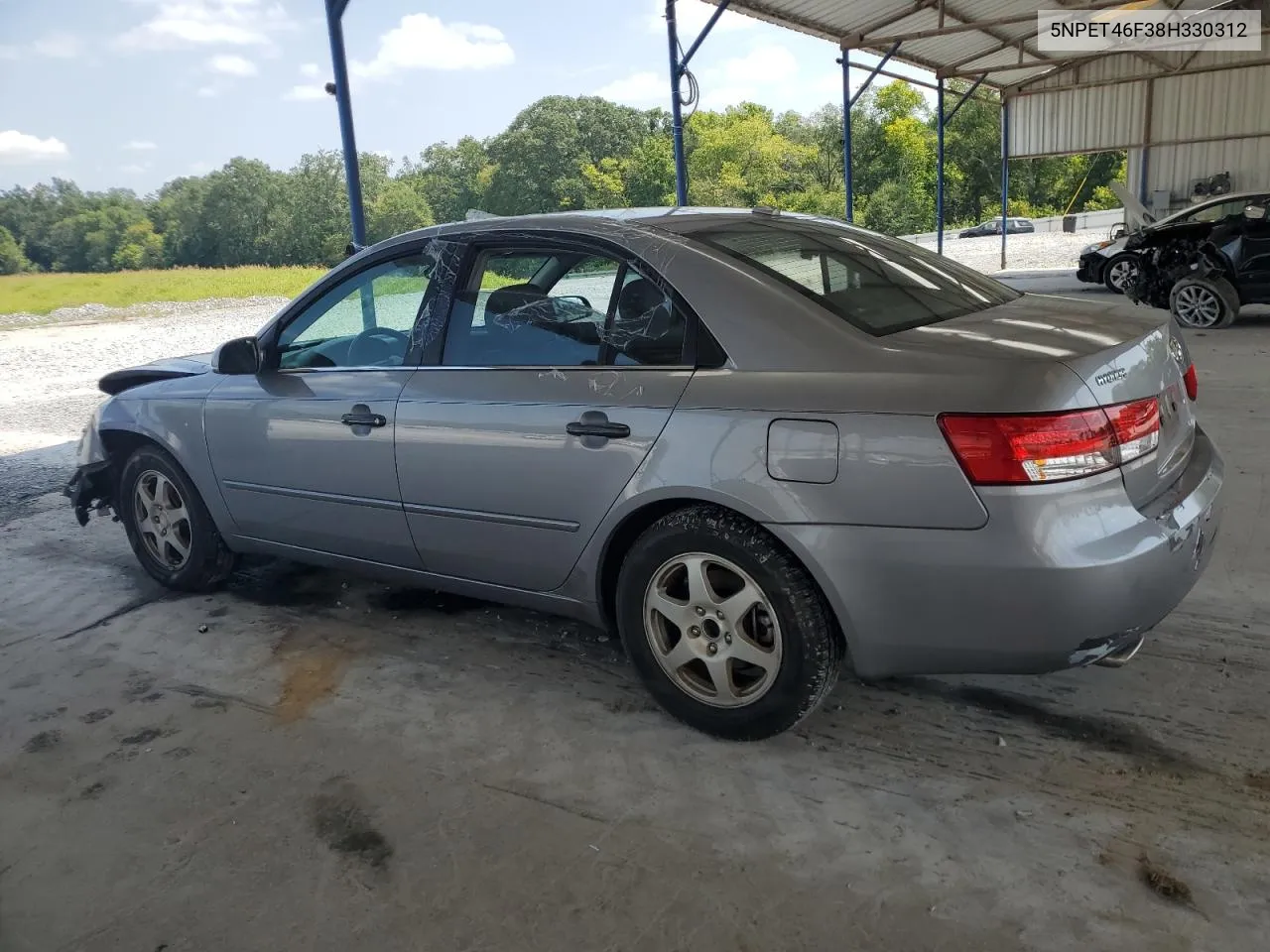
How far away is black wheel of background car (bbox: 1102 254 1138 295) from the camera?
14109 mm

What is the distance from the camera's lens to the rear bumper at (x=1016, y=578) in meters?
2.30

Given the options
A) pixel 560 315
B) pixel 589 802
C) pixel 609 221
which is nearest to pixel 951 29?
pixel 609 221

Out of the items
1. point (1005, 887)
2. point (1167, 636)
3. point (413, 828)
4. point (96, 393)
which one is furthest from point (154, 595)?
point (96, 393)

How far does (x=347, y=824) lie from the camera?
2.63 meters

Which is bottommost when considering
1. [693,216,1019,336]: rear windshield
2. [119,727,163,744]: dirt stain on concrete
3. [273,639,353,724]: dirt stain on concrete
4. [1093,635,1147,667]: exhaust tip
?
[119,727,163,744]: dirt stain on concrete

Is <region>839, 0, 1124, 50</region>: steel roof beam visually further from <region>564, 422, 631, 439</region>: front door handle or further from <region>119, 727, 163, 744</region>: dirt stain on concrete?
<region>119, 727, 163, 744</region>: dirt stain on concrete

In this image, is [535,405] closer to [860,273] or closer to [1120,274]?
[860,273]

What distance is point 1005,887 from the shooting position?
2.23 m

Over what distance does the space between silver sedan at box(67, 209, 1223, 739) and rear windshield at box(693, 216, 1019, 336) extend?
1cm

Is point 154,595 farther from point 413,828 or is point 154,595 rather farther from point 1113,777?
point 1113,777

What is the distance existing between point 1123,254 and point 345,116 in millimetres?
11060

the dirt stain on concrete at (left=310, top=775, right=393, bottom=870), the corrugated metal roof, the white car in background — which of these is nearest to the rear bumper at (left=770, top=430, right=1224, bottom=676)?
the dirt stain on concrete at (left=310, top=775, right=393, bottom=870)

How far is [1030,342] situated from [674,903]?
5.55ft

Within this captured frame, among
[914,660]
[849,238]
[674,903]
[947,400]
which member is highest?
[849,238]
